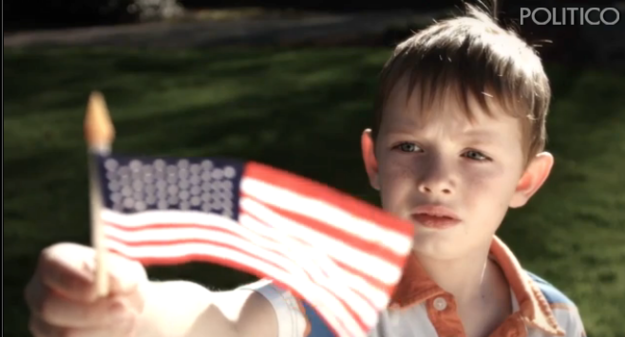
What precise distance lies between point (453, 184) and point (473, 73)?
9.2 inches

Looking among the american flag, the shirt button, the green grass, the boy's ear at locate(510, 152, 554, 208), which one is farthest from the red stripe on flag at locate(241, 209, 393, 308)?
the green grass

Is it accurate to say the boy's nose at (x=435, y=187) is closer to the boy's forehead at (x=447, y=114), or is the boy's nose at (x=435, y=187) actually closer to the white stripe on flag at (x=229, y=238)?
the boy's forehead at (x=447, y=114)

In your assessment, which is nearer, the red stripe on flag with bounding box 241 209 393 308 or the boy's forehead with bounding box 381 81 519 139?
the red stripe on flag with bounding box 241 209 393 308

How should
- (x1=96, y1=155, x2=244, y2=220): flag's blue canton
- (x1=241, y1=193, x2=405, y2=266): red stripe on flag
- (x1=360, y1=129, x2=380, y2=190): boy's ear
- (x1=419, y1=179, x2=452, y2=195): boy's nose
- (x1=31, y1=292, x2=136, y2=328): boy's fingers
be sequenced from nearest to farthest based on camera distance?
(x1=31, y1=292, x2=136, y2=328): boy's fingers < (x1=96, y1=155, x2=244, y2=220): flag's blue canton < (x1=241, y1=193, x2=405, y2=266): red stripe on flag < (x1=419, y1=179, x2=452, y2=195): boy's nose < (x1=360, y1=129, x2=380, y2=190): boy's ear

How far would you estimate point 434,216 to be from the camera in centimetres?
185

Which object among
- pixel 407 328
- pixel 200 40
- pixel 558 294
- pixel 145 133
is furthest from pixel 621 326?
pixel 200 40

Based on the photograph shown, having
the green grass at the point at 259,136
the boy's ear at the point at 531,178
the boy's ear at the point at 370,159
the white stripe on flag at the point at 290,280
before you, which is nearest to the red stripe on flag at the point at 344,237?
the white stripe on flag at the point at 290,280

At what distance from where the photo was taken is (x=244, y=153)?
20.0 feet

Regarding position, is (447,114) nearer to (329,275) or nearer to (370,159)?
(370,159)

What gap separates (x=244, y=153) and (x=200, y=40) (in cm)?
422

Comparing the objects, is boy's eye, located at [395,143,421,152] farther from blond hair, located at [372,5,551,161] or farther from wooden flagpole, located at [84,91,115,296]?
wooden flagpole, located at [84,91,115,296]

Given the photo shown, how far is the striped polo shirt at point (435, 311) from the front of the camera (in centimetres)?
183

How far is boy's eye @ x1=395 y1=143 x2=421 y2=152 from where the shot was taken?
1902 mm

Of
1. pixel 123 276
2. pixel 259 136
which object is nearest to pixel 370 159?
pixel 123 276
